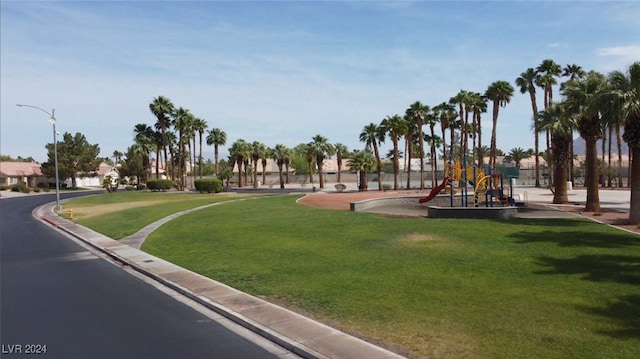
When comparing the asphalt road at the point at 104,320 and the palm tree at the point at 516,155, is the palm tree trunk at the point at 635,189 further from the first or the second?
the palm tree at the point at 516,155

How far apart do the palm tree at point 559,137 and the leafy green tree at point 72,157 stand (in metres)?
87.8

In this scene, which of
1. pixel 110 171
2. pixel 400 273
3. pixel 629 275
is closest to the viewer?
pixel 629 275

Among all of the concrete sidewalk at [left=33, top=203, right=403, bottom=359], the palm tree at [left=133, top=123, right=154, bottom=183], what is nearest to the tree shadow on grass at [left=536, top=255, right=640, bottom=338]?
the concrete sidewalk at [left=33, top=203, right=403, bottom=359]

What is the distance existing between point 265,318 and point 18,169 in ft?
371

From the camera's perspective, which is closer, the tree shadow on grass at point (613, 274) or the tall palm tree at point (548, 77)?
the tree shadow on grass at point (613, 274)

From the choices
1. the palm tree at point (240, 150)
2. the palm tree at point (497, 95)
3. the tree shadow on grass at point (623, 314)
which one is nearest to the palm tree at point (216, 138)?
the palm tree at point (240, 150)

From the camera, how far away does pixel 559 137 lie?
32.9 metres

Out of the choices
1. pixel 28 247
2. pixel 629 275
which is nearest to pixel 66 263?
pixel 28 247

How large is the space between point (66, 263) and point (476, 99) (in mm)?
57699

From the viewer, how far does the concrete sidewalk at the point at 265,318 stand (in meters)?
7.67

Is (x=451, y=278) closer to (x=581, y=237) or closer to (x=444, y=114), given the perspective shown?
(x=581, y=237)

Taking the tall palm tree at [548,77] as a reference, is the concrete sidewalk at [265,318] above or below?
below

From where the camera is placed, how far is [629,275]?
11469mm

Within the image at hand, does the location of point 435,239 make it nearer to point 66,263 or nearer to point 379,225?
point 379,225
